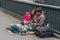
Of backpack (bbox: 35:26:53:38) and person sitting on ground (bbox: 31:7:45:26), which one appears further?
person sitting on ground (bbox: 31:7:45:26)

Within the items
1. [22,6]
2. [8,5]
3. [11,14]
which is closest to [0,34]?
[22,6]

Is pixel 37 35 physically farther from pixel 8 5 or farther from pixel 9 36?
pixel 8 5

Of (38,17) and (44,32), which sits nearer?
(44,32)

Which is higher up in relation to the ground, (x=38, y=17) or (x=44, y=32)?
(x=38, y=17)

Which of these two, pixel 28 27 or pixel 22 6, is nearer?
pixel 28 27

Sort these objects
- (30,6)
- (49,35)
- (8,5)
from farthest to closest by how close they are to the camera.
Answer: (8,5)
(30,6)
(49,35)

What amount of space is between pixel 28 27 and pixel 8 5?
22.4 ft

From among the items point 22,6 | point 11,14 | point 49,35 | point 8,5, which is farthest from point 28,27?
point 8,5

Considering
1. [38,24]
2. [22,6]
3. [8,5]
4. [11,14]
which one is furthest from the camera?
[8,5]

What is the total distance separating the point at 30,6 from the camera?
11094 millimetres

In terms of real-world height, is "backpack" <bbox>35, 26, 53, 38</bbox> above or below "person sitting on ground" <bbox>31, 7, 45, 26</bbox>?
below

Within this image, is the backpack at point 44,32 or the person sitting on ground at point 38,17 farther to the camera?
the person sitting on ground at point 38,17

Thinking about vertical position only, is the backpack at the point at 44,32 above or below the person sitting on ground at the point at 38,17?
below

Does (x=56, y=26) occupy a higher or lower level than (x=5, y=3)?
higher
